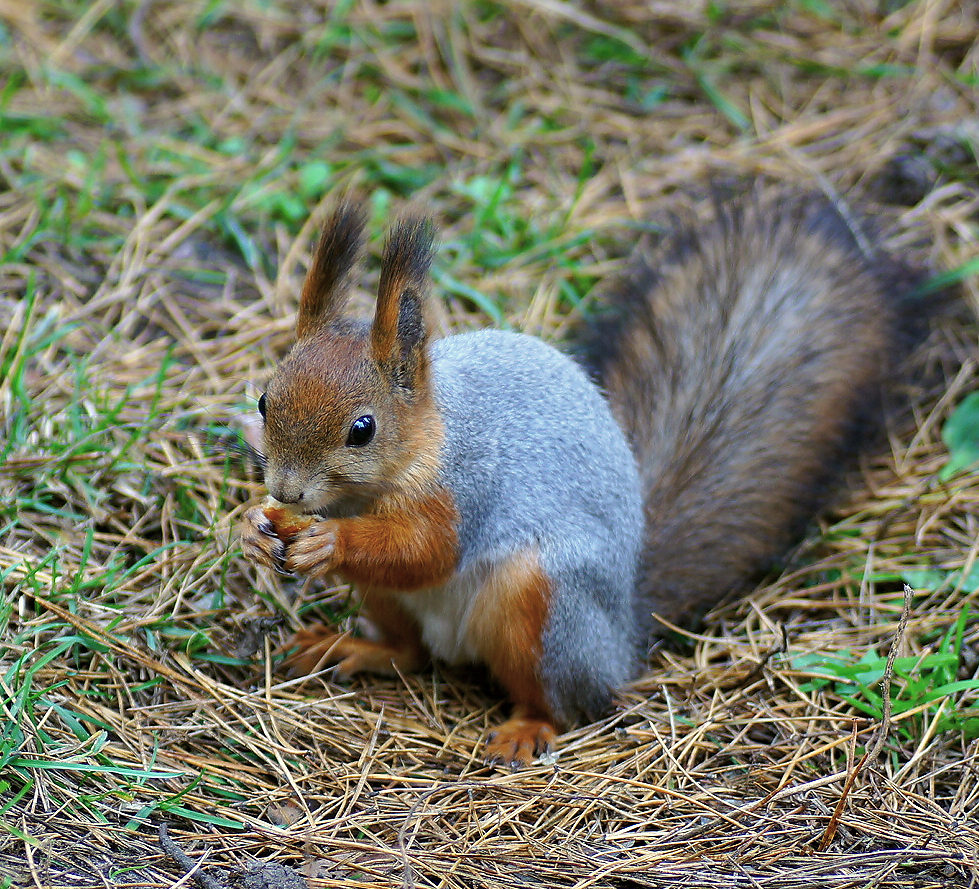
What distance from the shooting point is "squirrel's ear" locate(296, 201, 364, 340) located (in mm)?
2393

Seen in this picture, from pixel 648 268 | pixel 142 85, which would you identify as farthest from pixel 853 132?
pixel 142 85

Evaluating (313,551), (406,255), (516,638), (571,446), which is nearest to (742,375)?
(571,446)

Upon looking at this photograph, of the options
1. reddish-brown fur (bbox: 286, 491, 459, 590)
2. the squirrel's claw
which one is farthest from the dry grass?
reddish-brown fur (bbox: 286, 491, 459, 590)

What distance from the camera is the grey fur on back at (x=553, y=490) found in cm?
261

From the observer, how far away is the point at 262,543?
2424mm

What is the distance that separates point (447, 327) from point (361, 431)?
1.32 m

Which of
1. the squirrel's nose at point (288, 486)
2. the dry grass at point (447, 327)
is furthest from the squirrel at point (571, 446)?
the dry grass at point (447, 327)

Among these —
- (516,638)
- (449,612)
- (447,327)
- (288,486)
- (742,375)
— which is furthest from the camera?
(447,327)

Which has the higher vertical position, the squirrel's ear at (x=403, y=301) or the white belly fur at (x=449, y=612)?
the squirrel's ear at (x=403, y=301)

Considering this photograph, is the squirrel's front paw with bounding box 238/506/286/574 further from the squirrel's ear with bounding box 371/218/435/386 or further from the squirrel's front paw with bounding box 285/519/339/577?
the squirrel's ear with bounding box 371/218/435/386

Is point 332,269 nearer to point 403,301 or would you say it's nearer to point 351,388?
point 403,301

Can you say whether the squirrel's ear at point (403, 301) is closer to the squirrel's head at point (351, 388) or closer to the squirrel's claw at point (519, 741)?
the squirrel's head at point (351, 388)

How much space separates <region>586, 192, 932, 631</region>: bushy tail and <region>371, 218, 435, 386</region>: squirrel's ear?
897 mm

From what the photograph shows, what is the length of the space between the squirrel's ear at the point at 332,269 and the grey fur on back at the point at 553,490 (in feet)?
1.03
